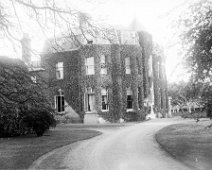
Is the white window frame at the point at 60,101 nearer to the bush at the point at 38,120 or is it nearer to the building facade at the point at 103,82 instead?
the building facade at the point at 103,82

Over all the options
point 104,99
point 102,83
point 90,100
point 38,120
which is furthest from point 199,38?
point 90,100

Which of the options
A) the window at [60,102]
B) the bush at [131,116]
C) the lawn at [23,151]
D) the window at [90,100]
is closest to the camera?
the lawn at [23,151]

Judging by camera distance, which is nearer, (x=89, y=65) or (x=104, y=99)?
(x=104, y=99)

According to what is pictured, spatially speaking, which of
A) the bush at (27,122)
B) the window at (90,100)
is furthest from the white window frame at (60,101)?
the bush at (27,122)

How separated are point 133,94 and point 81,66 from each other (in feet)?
19.2

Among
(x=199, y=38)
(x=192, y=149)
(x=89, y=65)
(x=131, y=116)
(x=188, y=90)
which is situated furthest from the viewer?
(x=131, y=116)

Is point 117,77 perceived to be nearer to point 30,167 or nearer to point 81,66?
point 81,66

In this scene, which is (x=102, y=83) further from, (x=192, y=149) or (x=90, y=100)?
(x=192, y=149)

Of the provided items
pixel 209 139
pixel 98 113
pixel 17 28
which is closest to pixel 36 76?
pixel 17 28

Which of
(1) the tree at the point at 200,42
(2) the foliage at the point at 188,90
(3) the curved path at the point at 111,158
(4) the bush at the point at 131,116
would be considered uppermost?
(1) the tree at the point at 200,42

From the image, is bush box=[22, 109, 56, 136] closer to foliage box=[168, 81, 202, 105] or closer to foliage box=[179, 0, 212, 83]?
foliage box=[168, 81, 202, 105]

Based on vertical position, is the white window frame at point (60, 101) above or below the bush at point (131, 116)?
above

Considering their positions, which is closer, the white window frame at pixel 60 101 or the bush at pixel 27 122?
the bush at pixel 27 122

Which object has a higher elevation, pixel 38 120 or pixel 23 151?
pixel 38 120
